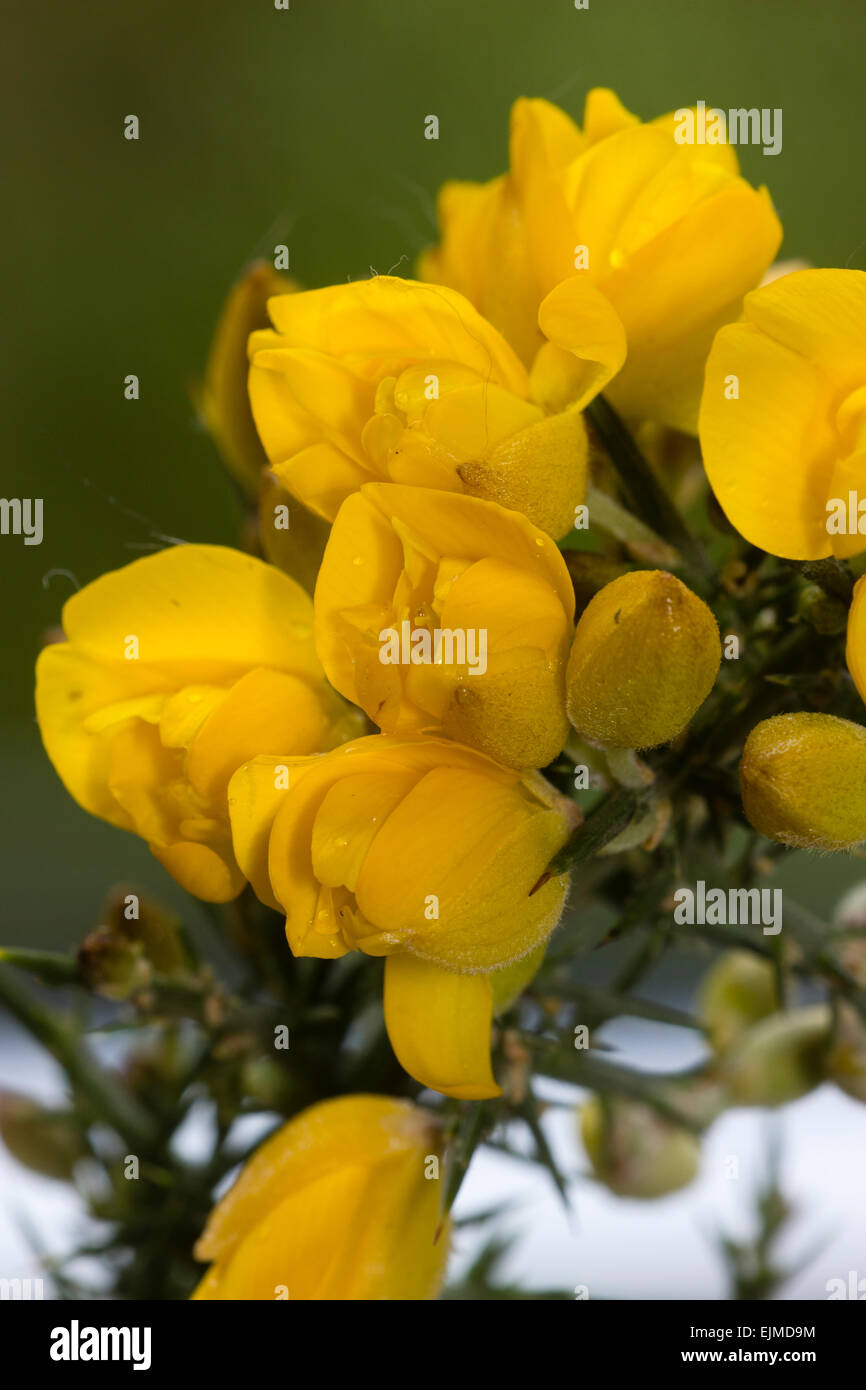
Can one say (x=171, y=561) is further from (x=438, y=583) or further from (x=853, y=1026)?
(x=853, y=1026)

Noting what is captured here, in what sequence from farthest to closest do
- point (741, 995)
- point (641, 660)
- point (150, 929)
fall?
point (741, 995)
point (150, 929)
point (641, 660)

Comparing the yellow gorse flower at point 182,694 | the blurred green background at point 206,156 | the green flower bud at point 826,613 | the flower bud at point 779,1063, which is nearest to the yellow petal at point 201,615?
the yellow gorse flower at point 182,694

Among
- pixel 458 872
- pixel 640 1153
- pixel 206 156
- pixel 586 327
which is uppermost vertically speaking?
pixel 206 156

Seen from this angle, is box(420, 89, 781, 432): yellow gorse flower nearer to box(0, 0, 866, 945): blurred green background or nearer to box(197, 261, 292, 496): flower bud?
box(197, 261, 292, 496): flower bud

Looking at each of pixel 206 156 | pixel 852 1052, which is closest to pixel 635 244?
pixel 852 1052

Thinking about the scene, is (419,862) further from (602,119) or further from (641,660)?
(602,119)

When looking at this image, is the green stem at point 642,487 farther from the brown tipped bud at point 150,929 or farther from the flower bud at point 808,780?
the brown tipped bud at point 150,929
